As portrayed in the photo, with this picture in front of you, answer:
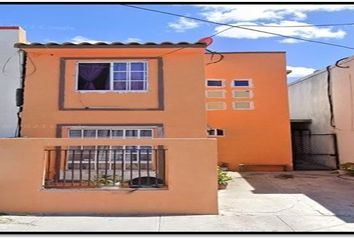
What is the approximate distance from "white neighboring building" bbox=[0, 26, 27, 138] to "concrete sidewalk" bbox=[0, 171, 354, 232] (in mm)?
5137

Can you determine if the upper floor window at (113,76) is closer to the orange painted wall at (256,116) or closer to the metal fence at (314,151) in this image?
the orange painted wall at (256,116)

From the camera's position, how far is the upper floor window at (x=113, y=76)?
12.0 m

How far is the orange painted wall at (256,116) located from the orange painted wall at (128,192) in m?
9.06

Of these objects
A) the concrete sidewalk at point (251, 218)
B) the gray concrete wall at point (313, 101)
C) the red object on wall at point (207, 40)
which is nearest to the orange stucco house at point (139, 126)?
the red object on wall at point (207, 40)

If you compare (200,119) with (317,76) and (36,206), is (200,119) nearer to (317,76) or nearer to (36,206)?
(36,206)

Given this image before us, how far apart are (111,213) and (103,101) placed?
5.24 m

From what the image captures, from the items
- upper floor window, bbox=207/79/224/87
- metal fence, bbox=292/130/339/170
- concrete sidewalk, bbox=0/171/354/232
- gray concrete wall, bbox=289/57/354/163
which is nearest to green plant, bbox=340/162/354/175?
gray concrete wall, bbox=289/57/354/163

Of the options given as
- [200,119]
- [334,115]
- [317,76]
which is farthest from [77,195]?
[317,76]

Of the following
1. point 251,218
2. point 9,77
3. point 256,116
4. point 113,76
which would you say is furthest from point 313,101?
point 9,77

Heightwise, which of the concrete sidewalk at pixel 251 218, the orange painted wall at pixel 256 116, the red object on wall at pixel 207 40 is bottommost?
the concrete sidewalk at pixel 251 218

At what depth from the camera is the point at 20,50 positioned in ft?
38.4

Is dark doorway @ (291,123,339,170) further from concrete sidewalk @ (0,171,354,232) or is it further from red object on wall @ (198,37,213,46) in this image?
red object on wall @ (198,37,213,46)

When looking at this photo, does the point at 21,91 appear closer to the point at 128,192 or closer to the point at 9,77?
the point at 9,77

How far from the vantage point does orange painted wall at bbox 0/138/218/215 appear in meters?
7.53
